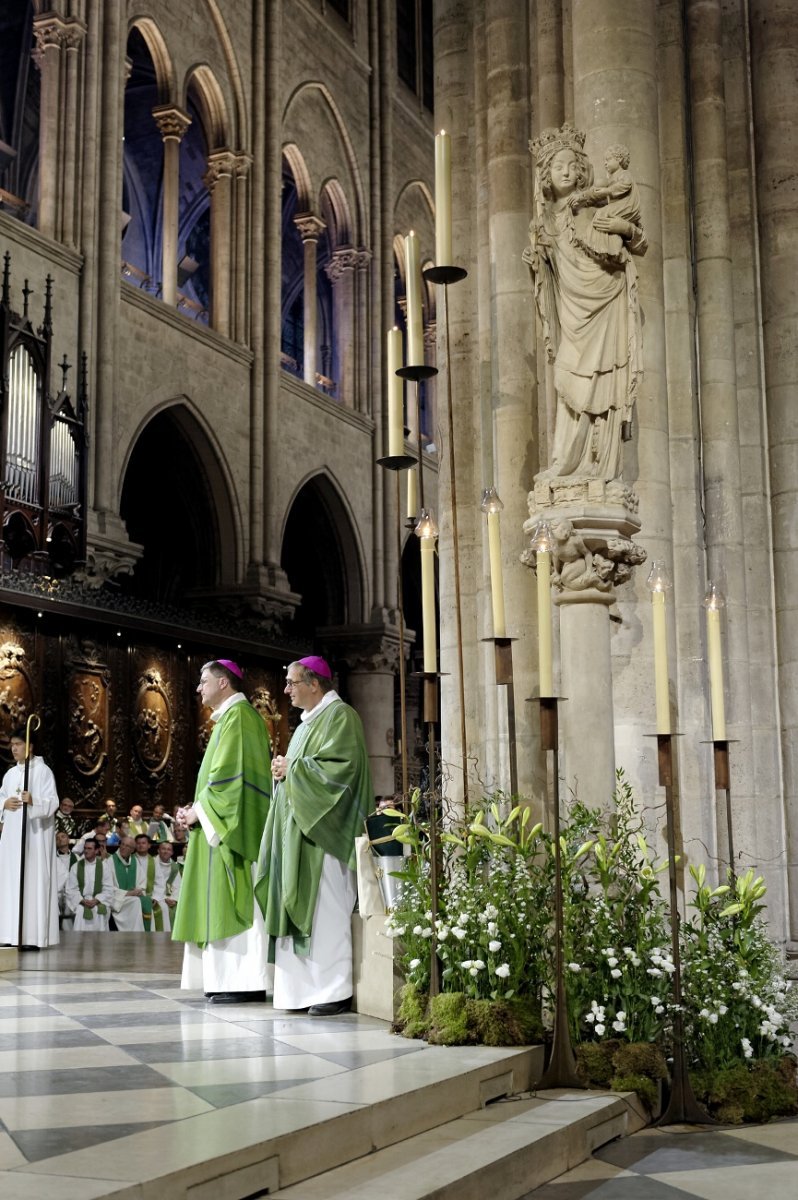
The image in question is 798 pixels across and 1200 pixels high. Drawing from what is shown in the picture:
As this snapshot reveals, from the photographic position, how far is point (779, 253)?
10.5 meters

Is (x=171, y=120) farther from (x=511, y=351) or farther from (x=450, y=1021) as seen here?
(x=450, y=1021)

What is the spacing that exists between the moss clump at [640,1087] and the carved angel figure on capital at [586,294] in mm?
2621

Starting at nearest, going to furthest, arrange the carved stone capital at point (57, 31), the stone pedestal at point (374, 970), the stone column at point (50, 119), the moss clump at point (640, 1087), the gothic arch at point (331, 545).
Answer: the moss clump at point (640, 1087), the stone pedestal at point (374, 970), the stone column at point (50, 119), the carved stone capital at point (57, 31), the gothic arch at point (331, 545)

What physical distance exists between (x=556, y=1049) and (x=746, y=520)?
597 centimetres

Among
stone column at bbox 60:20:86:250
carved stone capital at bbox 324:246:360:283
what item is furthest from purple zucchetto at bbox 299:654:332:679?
carved stone capital at bbox 324:246:360:283

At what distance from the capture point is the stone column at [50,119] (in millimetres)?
17938

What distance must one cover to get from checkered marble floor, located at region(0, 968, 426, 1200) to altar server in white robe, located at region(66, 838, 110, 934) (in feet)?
26.1

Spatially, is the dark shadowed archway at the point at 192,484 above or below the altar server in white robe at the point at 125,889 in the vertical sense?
above

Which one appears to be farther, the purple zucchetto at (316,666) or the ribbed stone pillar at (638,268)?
the ribbed stone pillar at (638,268)

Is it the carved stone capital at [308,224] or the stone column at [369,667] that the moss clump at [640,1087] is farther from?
the carved stone capital at [308,224]

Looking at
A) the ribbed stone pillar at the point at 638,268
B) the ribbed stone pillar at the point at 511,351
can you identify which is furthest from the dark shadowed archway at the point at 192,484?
the ribbed stone pillar at the point at 638,268

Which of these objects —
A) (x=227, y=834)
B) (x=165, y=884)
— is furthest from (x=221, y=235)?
(x=227, y=834)

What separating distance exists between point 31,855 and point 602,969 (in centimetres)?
714

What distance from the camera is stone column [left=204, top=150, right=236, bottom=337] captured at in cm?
2153
